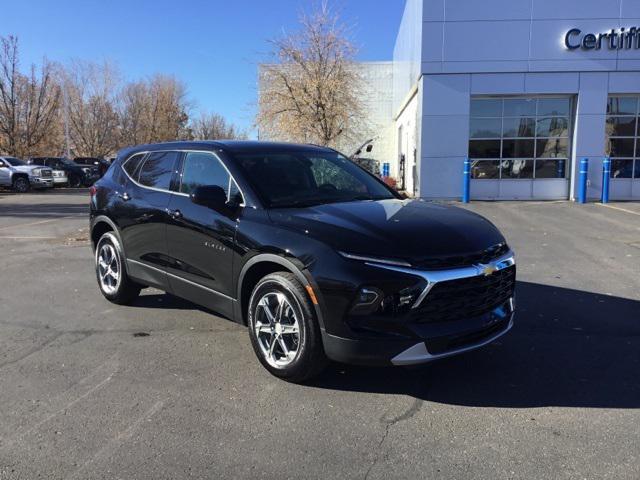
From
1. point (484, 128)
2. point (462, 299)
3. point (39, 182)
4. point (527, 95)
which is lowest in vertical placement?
point (462, 299)

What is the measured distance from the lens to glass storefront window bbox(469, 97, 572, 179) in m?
19.8

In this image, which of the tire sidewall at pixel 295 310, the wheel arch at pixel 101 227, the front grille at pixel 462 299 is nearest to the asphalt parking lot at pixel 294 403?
the tire sidewall at pixel 295 310

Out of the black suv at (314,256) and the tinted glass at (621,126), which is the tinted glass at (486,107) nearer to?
the tinted glass at (621,126)

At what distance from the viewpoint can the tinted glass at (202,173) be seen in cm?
477

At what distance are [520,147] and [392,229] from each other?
17800 mm

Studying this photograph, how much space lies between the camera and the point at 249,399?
12.6ft

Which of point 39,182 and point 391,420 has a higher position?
point 39,182

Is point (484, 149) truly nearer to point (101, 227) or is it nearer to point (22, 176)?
point (101, 227)

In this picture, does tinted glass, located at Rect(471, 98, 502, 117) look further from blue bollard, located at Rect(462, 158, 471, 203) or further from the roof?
the roof

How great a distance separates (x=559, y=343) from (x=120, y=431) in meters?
3.67

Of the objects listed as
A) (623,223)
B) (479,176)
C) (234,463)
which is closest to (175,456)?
(234,463)

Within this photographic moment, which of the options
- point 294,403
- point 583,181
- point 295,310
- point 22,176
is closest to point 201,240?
point 295,310

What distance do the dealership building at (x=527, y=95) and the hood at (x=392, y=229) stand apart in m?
16.2

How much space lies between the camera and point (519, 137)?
19.9 m
